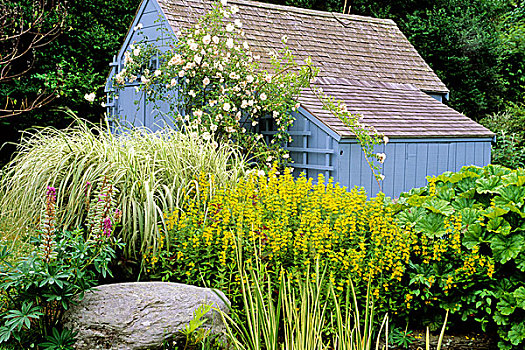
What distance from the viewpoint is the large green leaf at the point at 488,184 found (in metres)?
4.50

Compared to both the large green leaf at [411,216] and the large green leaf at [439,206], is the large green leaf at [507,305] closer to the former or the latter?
the large green leaf at [439,206]

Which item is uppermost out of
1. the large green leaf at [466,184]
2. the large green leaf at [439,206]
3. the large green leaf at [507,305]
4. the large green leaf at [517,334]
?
the large green leaf at [466,184]

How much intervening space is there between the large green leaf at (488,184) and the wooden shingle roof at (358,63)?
2.77 meters

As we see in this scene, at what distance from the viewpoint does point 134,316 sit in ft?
11.6

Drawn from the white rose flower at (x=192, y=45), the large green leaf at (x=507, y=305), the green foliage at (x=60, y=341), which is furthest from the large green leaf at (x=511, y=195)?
the white rose flower at (x=192, y=45)

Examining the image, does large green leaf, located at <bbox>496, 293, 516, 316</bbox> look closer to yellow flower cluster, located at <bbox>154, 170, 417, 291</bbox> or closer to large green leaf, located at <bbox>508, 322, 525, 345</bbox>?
large green leaf, located at <bbox>508, 322, 525, 345</bbox>

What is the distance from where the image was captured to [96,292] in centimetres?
372

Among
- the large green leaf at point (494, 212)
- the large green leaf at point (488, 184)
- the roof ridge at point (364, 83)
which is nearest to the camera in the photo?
the large green leaf at point (494, 212)

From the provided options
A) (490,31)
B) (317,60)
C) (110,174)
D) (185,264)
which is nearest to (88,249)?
(185,264)

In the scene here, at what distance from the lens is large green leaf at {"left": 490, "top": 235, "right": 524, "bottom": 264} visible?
4.05 meters

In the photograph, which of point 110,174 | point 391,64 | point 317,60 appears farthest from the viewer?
point 391,64

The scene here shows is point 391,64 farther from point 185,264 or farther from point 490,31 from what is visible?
point 185,264

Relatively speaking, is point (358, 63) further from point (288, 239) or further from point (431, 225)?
point (288, 239)

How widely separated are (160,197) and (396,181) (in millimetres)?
4098
